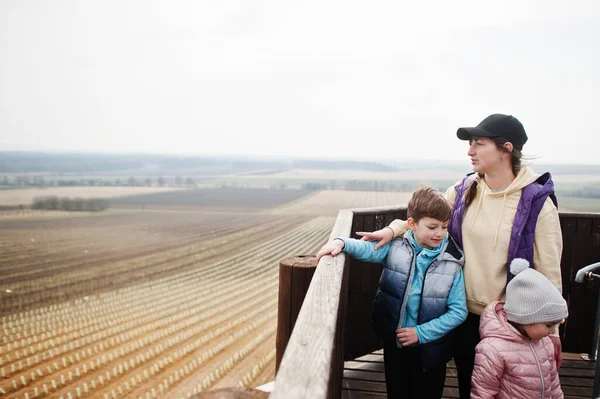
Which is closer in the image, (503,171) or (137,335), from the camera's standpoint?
(503,171)

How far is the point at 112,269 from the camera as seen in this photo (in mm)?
42312

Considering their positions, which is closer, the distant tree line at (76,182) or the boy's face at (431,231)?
the boy's face at (431,231)

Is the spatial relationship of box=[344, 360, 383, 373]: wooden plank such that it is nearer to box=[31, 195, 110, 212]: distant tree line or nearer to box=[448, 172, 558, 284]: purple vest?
box=[448, 172, 558, 284]: purple vest

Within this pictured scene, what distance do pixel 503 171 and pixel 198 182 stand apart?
14639 cm

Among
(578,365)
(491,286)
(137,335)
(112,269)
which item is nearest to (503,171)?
(491,286)

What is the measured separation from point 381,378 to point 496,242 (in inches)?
51.1

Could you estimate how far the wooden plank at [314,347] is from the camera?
935mm

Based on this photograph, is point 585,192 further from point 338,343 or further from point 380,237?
point 338,343

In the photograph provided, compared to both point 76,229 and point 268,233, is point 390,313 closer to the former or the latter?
point 268,233

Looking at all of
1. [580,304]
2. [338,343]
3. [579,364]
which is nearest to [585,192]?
[580,304]

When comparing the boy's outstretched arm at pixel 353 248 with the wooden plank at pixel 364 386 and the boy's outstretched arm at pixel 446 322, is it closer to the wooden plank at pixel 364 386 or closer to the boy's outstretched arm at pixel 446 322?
the boy's outstretched arm at pixel 446 322

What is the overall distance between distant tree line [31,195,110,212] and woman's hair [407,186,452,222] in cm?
8791

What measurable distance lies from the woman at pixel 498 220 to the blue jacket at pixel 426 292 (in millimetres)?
104

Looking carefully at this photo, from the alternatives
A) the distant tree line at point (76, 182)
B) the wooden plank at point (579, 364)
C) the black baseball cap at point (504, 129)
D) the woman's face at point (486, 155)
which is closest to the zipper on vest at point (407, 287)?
the woman's face at point (486, 155)
